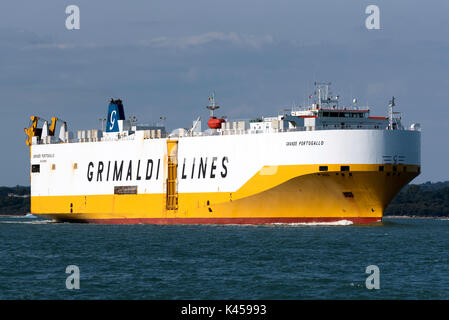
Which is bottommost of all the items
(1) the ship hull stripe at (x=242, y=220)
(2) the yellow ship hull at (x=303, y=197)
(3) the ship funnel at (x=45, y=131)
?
(1) the ship hull stripe at (x=242, y=220)

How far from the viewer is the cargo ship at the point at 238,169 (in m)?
66.2

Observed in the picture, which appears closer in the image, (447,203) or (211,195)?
(211,195)

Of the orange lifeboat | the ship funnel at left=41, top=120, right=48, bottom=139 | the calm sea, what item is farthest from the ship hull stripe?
the ship funnel at left=41, top=120, right=48, bottom=139

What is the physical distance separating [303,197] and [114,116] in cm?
2623

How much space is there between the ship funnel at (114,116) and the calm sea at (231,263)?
20566 millimetres

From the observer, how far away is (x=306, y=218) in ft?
227

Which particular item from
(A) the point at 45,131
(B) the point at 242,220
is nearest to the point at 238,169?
(B) the point at 242,220

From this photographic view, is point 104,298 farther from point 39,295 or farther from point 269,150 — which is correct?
point 269,150

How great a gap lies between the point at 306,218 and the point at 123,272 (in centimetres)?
2897

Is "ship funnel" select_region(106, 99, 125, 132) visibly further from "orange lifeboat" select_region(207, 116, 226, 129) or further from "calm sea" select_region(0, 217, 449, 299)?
"calm sea" select_region(0, 217, 449, 299)

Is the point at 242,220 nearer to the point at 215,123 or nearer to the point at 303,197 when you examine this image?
the point at 303,197

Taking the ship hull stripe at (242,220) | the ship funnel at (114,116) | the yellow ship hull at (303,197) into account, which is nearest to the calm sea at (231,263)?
the ship hull stripe at (242,220)

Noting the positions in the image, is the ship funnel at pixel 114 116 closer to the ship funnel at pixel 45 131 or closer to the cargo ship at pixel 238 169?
the cargo ship at pixel 238 169

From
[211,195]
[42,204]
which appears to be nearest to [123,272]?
[211,195]
